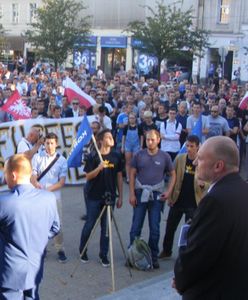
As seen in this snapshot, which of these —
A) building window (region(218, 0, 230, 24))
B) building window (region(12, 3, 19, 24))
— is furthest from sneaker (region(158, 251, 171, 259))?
building window (region(12, 3, 19, 24))

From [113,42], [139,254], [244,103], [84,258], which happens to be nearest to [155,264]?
[139,254]

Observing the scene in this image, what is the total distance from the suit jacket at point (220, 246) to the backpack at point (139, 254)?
12.5ft

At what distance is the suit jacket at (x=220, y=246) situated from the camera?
3086 millimetres

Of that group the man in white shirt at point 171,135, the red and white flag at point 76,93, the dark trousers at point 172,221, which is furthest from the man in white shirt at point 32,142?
the man in white shirt at point 171,135

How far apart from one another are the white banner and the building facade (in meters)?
23.5

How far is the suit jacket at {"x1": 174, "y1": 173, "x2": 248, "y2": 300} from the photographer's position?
309 cm

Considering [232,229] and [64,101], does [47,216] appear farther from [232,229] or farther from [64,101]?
[64,101]

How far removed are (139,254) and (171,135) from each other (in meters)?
5.03

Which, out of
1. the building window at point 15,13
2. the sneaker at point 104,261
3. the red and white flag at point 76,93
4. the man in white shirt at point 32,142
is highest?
the building window at point 15,13

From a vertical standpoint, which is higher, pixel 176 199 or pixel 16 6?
pixel 16 6

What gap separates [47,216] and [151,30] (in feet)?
72.4

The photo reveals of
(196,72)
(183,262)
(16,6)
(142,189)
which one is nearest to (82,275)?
(142,189)

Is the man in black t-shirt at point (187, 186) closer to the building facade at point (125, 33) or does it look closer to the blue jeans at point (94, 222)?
the blue jeans at point (94, 222)

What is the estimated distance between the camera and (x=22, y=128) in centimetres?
1097
